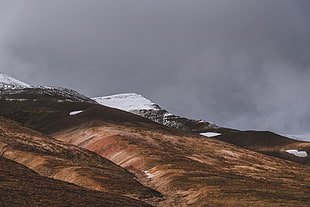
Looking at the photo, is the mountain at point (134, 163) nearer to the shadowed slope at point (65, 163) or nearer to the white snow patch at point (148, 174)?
the white snow patch at point (148, 174)

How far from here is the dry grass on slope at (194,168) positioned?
1899 inches

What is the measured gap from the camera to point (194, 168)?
7644 centimetres

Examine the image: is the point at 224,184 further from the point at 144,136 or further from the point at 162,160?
the point at 144,136

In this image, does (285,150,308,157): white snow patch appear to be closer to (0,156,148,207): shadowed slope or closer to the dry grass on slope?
the dry grass on slope

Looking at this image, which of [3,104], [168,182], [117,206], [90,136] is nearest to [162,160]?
[168,182]

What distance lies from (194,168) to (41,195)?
46662 mm

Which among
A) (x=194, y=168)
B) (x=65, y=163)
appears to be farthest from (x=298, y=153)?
(x=65, y=163)

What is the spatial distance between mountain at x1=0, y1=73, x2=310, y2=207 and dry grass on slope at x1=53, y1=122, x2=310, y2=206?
114 mm

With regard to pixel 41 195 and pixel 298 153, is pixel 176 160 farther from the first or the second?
pixel 298 153

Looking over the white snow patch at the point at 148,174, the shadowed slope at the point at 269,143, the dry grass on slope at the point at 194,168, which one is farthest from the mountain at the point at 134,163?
the shadowed slope at the point at 269,143

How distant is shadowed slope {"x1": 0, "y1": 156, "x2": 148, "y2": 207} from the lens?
30.5 meters

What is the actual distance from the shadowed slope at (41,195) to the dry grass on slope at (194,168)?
12741 millimetres

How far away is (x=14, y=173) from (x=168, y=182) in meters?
25.6

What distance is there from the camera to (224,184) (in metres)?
57.1
